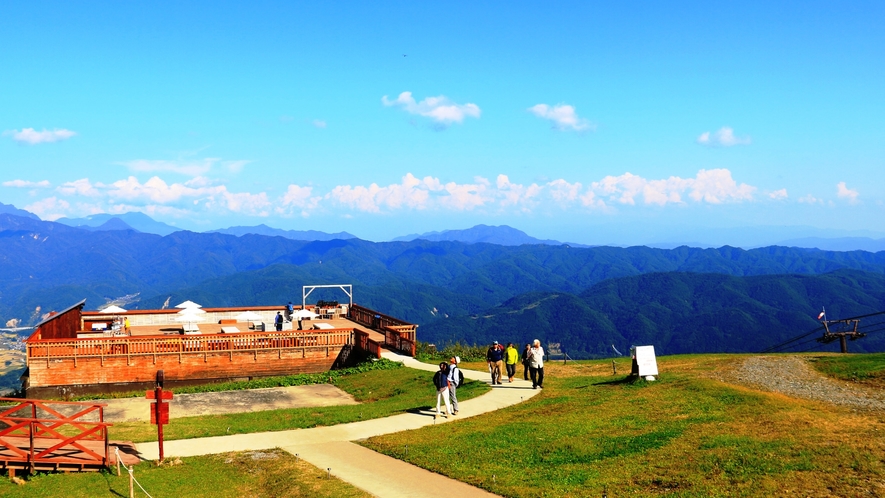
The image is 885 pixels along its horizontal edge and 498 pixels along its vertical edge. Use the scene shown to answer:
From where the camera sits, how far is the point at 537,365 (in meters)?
24.7

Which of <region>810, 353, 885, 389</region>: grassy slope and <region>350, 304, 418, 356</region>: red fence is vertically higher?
<region>350, 304, 418, 356</region>: red fence

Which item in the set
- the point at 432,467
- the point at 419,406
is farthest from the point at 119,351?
the point at 432,467

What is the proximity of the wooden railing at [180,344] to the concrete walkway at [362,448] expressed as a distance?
517 inches

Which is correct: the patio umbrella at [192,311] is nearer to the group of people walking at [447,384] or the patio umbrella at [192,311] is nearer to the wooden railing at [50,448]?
the wooden railing at [50,448]

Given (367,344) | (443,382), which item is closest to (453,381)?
(443,382)

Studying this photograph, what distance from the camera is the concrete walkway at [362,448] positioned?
14266mm

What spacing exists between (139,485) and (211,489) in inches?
56.1

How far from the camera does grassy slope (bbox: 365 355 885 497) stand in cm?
1284

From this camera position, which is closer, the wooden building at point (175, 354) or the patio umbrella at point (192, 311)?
the wooden building at point (175, 354)

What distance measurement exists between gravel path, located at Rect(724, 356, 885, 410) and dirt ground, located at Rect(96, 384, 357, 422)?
15027mm

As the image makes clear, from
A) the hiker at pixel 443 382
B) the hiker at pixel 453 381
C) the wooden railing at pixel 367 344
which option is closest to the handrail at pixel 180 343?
the wooden railing at pixel 367 344

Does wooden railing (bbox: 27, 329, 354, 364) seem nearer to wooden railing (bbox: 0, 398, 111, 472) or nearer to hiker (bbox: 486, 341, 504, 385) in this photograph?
hiker (bbox: 486, 341, 504, 385)

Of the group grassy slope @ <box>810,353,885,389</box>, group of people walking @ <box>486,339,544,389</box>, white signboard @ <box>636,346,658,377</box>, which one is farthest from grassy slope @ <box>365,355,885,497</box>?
grassy slope @ <box>810,353,885,389</box>

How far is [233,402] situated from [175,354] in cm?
717
